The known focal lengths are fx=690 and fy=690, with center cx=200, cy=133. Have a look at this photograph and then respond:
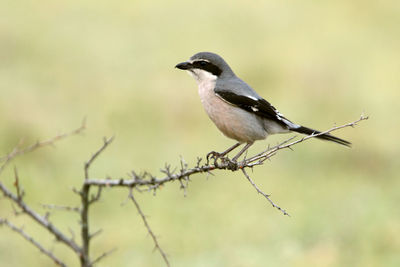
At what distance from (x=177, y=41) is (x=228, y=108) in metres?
9.22

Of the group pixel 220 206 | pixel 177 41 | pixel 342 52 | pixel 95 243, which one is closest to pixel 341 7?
pixel 342 52

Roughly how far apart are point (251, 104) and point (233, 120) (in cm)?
27

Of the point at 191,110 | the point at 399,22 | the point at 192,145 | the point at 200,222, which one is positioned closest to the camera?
the point at 200,222

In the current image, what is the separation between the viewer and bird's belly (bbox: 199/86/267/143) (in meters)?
5.28

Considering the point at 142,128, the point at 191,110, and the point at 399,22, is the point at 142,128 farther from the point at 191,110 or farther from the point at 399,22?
the point at 399,22

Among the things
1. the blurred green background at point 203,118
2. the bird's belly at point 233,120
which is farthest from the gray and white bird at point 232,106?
the blurred green background at point 203,118

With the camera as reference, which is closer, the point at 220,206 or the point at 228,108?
the point at 228,108

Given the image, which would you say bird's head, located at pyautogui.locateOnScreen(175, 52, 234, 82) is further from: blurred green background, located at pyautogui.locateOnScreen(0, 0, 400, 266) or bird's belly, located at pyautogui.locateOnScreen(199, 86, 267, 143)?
blurred green background, located at pyautogui.locateOnScreen(0, 0, 400, 266)

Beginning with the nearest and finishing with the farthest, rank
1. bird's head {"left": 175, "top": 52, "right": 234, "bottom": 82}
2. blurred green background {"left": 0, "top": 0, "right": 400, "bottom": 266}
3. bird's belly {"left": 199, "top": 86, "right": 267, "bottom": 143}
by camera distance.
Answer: bird's belly {"left": 199, "top": 86, "right": 267, "bottom": 143}
bird's head {"left": 175, "top": 52, "right": 234, "bottom": 82}
blurred green background {"left": 0, "top": 0, "right": 400, "bottom": 266}

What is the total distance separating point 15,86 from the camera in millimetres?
11695

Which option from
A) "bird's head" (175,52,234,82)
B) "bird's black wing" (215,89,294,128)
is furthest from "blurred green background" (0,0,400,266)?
"bird's black wing" (215,89,294,128)

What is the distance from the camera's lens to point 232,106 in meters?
5.45

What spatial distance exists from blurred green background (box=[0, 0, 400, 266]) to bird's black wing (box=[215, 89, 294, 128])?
1.59 meters

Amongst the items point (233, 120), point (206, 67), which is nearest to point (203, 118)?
point (206, 67)
